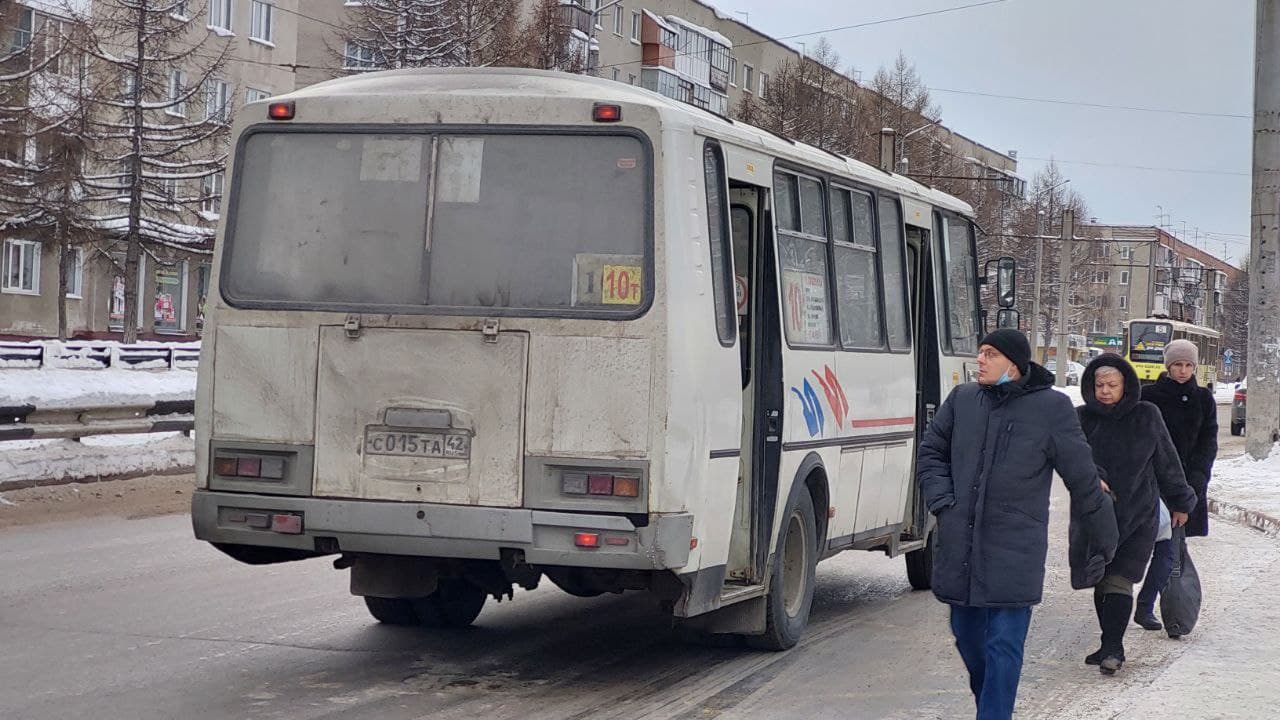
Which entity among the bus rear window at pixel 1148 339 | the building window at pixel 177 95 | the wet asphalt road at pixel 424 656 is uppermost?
the building window at pixel 177 95

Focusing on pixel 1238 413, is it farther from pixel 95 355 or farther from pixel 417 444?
pixel 417 444

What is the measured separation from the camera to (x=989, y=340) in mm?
6582

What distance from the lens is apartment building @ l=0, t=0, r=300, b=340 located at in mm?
39656

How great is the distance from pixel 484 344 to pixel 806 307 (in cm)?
238

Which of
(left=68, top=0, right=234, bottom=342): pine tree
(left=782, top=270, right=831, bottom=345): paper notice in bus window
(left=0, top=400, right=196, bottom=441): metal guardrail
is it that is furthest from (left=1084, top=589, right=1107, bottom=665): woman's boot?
(left=68, top=0, right=234, bottom=342): pine tree

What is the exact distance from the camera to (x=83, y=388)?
18375 mm

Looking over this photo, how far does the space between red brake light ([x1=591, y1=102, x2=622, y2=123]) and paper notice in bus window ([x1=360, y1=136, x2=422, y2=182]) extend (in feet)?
2.76

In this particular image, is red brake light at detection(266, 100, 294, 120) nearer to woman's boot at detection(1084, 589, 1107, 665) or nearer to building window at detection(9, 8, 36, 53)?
woman's boot at detection(1084, 589, 1107, 665)

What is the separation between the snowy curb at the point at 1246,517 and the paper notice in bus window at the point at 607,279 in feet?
37.8

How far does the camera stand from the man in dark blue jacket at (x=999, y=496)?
6.48 metres

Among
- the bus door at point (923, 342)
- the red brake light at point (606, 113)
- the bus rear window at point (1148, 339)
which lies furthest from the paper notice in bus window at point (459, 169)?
the bus rear window at point (1148, 339)

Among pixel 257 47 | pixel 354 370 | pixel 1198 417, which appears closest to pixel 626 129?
pixel 354 370

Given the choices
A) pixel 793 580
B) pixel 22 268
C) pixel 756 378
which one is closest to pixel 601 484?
pixel 756 378

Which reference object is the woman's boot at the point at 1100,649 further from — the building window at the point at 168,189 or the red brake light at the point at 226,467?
the building window at the point at 168,189
